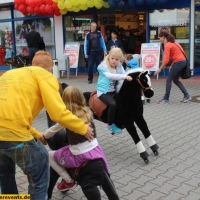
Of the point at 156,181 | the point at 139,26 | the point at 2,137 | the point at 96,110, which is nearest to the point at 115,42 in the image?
the point at 139,26

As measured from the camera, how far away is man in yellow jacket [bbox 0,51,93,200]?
103 inches

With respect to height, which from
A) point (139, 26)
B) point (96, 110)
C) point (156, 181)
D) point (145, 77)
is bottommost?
point (156, 181)

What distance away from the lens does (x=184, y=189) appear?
156 inches

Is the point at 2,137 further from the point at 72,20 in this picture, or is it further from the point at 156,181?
the point at 72,20

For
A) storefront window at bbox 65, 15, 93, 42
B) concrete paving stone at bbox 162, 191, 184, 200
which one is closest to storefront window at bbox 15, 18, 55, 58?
storefront window at bbox 65, 15, 93, 42

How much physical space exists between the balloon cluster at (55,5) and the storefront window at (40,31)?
1.26 metres

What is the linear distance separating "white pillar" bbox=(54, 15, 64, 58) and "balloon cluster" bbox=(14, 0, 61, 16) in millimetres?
870

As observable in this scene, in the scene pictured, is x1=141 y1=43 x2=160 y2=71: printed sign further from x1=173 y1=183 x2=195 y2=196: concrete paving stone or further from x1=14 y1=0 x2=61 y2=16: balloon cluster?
x1=173 y1=183 x2=195 y2=196: concrete paving stone

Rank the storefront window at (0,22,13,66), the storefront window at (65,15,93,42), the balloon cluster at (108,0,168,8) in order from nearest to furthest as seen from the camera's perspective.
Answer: the balloon cluster at (108,0,168,8)
the storefront window at (65,15,93,42)
the storefront window at (0,22,13,66)

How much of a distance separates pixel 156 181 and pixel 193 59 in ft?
27.5

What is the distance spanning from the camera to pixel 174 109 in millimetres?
7883

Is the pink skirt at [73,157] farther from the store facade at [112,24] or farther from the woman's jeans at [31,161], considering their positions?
the store facade at [112,24]

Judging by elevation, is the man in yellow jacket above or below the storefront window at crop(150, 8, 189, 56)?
below

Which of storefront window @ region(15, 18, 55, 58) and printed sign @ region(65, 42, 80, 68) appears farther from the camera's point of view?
storefront window @ region(15, 18, 55, 58)
